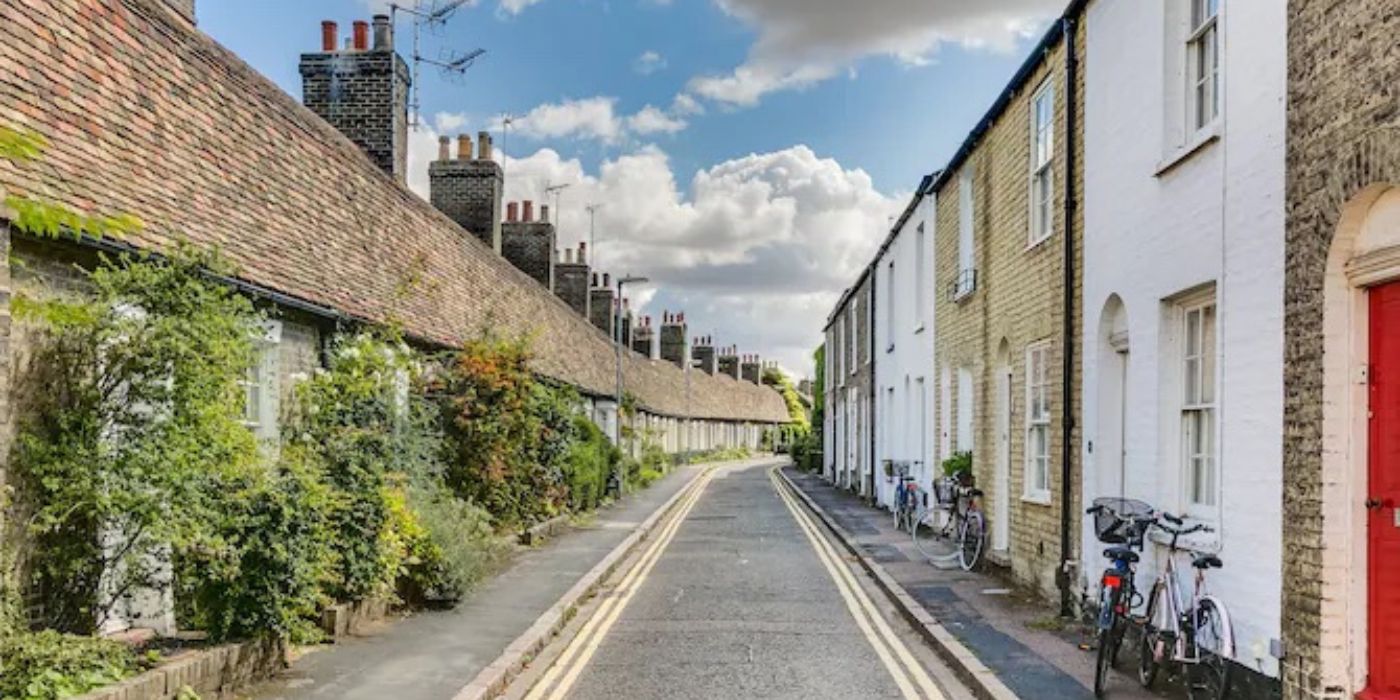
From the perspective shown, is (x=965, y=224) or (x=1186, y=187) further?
(x=965, y=224)

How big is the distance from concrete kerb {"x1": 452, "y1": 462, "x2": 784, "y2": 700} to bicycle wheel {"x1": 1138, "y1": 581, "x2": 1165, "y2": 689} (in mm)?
4822

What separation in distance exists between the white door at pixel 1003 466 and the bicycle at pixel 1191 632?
6172 millimetres

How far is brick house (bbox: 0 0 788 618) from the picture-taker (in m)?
8.05

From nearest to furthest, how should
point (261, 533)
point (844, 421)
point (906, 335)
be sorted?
point (261, 533) < point (906, 335) < point (844, 421)

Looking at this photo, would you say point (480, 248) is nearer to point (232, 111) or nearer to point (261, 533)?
point (232, 111)

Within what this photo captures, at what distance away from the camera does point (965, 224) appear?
18062 millimetres

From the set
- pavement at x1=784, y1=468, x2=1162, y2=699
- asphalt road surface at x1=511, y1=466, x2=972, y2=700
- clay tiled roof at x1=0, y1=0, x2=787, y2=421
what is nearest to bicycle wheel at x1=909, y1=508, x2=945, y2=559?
pavement at x1=784, y1=468, x2=1162, y2=699

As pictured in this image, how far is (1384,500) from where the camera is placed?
6.33 metres

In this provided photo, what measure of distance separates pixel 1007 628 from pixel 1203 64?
5.43 metres

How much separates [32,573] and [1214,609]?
7611mm

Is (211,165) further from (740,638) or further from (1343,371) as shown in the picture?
(1343,371)

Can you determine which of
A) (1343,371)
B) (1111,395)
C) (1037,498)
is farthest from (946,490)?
(1343,371)

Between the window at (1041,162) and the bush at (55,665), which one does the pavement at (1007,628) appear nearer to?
the window at (1041,162)

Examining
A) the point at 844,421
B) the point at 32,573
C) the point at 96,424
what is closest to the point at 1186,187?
the point at 96,424
